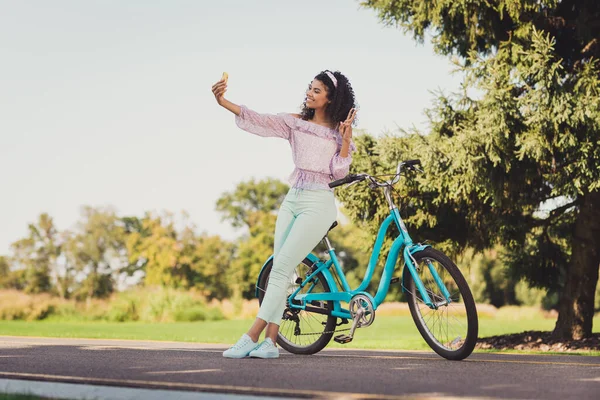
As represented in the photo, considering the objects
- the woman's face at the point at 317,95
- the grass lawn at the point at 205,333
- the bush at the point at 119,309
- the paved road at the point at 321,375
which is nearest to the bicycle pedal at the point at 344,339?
the paved road at the point at 321,375

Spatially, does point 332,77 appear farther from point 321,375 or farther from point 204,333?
point 204,333

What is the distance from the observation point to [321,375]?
4305 millimetres

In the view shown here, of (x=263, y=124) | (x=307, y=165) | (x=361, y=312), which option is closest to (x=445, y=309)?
(x=361, y=312)

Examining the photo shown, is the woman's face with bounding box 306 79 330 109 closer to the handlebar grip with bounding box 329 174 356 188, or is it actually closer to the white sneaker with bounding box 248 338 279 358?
the handlebar grip with bounding box 329 174 356 188

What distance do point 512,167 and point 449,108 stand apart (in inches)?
50.9

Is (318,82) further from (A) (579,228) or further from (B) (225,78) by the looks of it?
(A) (579,228)

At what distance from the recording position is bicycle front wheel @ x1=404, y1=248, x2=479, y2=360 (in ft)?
16.6

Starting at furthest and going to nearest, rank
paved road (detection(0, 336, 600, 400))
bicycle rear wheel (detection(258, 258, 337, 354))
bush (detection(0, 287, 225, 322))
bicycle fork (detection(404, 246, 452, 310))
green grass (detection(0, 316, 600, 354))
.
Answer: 1. bush (detection(0, 287, 225, 322))
2. green grass (detection(0, 316, 600, 354))
3. bicycle rear wheel (detection(258, 258, 337, 354))
4. bicycle fork (detection(404, 246, 452, 310))
5. paved road (detection(0, 336, 600, 400))

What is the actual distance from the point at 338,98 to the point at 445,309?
1849 mm

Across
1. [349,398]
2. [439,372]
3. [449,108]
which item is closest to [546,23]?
[449,108]

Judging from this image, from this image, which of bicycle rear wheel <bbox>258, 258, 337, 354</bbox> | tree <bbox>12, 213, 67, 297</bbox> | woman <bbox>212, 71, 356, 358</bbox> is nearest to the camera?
woman <bbox>212, 71, 356, 358</bbox>

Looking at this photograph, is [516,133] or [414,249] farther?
[516,133]

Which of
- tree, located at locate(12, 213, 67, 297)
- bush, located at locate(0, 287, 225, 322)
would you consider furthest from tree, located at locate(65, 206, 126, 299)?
bush, located at locate(0, 287, 225, 322)

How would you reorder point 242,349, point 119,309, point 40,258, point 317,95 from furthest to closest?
point 40,258
point 119,309
point 317,95
point 242,349
